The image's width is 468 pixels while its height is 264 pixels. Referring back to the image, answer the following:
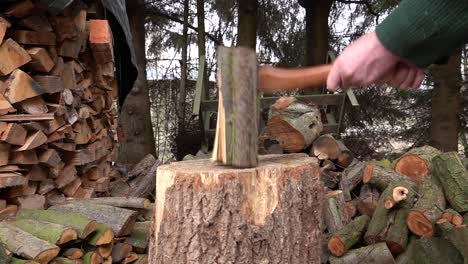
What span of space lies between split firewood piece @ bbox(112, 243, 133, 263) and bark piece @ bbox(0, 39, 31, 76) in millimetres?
1424

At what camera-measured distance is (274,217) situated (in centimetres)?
234

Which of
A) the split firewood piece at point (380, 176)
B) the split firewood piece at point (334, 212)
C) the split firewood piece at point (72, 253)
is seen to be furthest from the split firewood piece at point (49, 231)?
the split firewood piece at point (380, 176)

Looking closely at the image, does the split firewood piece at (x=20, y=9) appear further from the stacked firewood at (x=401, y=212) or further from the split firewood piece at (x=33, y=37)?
the stacked firewood at (x=401, y=212)

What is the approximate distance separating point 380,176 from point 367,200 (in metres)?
0.23

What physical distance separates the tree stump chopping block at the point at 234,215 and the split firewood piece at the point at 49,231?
112 cm

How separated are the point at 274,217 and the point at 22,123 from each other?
2063 mm

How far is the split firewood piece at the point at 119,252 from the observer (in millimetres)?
3834

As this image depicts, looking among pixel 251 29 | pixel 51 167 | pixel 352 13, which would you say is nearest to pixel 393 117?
pixel 352 13

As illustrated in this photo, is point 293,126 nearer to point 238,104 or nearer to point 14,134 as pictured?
point 14,134

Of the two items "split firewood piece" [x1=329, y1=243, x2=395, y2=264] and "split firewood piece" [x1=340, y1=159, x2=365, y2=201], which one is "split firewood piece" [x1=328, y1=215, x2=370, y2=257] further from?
"split firewood piece" [x1=340, y1=159, x2=365, y2=201]

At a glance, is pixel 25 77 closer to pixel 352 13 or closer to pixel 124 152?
pixel 124 152

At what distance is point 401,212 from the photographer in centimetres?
399

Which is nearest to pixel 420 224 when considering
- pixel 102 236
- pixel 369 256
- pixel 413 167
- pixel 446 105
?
pixel 369 256

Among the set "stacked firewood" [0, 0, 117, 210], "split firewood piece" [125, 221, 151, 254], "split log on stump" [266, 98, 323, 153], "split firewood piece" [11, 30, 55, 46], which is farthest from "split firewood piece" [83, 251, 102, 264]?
"split log on stump" [266, 98, 323, 153]
